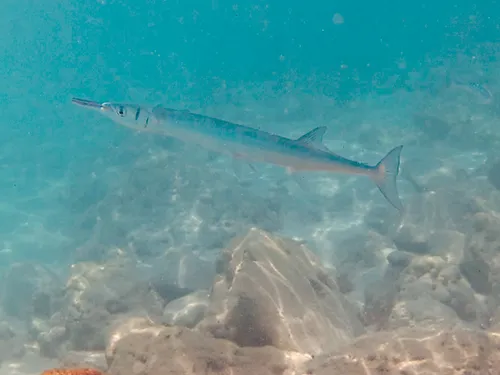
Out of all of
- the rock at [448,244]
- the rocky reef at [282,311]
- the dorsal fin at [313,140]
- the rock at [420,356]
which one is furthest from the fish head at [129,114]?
the rock at [448,244]

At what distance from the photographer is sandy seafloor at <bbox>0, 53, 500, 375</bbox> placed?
8.38 metres

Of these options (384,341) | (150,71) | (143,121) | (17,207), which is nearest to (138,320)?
(143,121)

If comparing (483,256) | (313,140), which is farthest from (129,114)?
(483,256)

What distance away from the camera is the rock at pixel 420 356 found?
360 centimetres

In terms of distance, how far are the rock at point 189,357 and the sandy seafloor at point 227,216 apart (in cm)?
202

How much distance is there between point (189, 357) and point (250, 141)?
2.34 m

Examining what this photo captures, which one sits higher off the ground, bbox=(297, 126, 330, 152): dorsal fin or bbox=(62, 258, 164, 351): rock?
bbox=(297, 126, 330, 152): dorsal fin

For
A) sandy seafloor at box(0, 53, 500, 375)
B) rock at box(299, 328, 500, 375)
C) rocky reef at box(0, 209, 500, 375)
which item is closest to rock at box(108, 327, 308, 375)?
rocky reef at box(0, 209, 500, 375)

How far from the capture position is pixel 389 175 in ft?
15.8

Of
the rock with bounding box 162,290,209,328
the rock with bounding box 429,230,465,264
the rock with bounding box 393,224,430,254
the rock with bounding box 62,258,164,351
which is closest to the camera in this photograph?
the rock with bounding box 162,290,209,328

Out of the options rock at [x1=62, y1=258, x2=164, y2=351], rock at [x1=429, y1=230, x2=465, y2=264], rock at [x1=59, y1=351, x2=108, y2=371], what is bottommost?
rock at [x1=59, y1=351, x2=108, y2=371]

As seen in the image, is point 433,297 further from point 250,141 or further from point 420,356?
point 250,141

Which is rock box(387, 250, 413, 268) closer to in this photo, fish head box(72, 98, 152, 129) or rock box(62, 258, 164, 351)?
rock box(62, 258, 164, 351)

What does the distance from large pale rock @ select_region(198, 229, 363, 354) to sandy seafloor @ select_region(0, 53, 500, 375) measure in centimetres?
117
